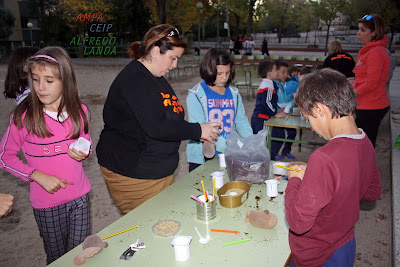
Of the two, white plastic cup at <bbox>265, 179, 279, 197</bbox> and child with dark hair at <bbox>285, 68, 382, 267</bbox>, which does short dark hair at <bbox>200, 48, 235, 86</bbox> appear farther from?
child with dark hair at <bbox>285, 68, 382, 267</bbox>

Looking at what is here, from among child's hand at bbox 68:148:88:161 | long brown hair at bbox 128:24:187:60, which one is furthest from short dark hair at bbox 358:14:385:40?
child's hand at bbox 68:148:88:161

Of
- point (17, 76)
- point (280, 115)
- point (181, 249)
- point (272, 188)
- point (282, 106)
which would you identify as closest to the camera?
point (181, 249)

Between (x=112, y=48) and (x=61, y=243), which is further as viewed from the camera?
(x=112, y=48)

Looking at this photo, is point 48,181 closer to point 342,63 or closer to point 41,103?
point 41,103

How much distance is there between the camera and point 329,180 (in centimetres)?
119

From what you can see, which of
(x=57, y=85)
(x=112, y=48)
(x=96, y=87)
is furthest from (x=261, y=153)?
(x=112, y=48)

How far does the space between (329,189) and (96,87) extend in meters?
12.4

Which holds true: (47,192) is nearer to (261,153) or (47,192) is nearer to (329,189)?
(261,153)

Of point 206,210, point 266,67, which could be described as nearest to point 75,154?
point 206,210

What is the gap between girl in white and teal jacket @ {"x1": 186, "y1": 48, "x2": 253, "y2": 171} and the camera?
2.59 meters

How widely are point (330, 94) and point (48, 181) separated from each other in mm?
1513

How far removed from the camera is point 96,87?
Result: 41.2ft

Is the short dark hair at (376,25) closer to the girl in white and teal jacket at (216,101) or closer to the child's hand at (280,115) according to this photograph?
the child's hand at (280,115)

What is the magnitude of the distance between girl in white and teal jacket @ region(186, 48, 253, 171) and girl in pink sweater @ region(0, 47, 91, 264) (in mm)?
998
